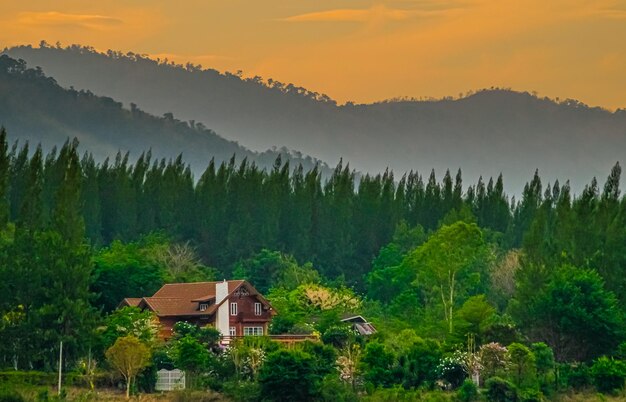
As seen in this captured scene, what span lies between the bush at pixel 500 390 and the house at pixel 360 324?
12.6 m

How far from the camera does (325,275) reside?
78062mm

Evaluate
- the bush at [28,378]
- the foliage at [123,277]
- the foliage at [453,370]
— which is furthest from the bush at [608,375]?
the foliage at [123,277]

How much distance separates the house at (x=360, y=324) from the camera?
57.5 metres

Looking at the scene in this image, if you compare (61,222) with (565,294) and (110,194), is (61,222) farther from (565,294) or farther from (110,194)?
(110,194)

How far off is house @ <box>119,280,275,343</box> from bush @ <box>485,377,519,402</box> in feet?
44.7

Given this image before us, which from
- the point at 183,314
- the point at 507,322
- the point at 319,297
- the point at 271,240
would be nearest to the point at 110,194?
the point at 271,240

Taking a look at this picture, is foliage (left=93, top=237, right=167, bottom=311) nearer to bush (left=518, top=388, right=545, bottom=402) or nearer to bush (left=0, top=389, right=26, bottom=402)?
bush (left=0, top=389, right=26, bottom=402)

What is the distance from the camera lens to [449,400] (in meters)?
43.7

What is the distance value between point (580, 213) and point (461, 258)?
5.71 metres

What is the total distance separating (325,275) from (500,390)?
1343 inches

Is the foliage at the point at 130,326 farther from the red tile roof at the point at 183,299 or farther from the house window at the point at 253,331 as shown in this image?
the house window at the point at 253,331

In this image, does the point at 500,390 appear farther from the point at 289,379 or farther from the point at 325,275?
the point at 325,275

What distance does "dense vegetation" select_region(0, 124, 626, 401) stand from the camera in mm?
46094

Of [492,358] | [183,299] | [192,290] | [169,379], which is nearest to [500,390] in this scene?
[492,358]
